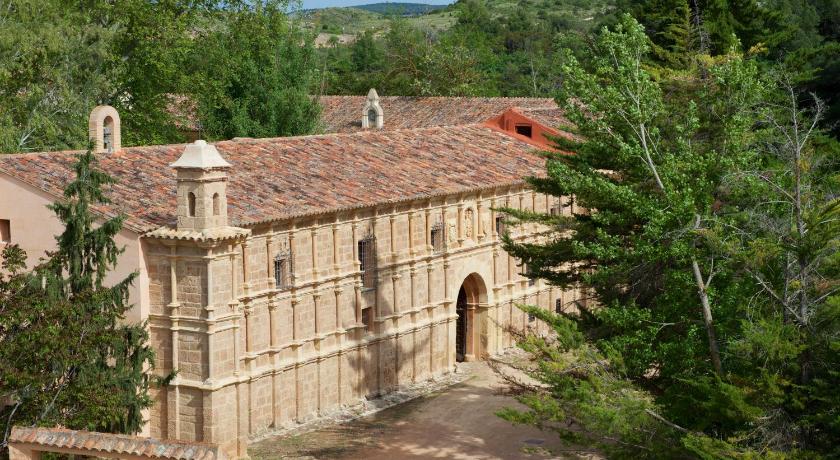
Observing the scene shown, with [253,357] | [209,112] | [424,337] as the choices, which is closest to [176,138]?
[209,112]

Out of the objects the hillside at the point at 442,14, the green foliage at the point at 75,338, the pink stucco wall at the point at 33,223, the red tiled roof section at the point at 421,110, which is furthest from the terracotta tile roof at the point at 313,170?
the hillside at the point at 442,14

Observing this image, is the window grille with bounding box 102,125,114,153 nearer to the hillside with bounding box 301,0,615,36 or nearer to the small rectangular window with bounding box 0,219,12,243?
the small rectangular window with bounding box 0,219,12,243

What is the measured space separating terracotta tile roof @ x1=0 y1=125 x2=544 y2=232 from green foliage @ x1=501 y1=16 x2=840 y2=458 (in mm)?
7715

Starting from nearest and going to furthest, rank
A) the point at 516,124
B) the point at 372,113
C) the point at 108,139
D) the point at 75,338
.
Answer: the point at 75,338 → the point at 108,139 → the point at 516,124 → the point at 372,113

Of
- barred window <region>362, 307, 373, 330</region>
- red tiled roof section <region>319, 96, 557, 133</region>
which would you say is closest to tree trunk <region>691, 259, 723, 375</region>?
barred window <region>362, 307, 373, 330</region>

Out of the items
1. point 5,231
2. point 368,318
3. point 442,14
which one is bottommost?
point 368,318

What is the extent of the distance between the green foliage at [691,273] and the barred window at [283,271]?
7031 millimetres

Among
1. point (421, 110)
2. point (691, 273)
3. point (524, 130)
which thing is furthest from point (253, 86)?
point (691, 273)

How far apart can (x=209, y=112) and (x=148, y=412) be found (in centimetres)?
2316

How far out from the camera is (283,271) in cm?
3297

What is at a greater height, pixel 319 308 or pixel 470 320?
pixel 319 308

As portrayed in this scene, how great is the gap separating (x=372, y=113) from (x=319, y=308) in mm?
27113

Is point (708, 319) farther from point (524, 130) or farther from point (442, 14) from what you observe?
point (442, 14)

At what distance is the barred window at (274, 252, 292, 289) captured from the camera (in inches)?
1292
